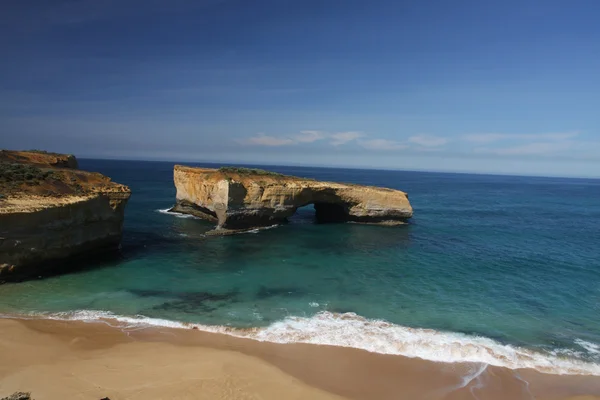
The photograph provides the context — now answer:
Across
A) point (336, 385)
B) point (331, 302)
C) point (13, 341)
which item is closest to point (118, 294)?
point (13, 341)

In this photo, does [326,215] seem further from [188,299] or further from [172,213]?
[188,299]

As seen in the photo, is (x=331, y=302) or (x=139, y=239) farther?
(x=139, y=239)

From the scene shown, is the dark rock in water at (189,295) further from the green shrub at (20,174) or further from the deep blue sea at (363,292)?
the green shrub at (20,174)

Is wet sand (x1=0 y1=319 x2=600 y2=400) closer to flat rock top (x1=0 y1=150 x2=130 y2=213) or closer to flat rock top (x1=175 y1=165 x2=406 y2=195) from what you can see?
flat rock top (x1=0 y1=150 x2=130 y2=213)

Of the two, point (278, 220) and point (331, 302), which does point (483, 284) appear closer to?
point (331, 302)

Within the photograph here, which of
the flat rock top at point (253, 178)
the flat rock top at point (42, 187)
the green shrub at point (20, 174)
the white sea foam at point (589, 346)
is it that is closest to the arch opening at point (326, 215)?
the flat rock top at point (253, 178)

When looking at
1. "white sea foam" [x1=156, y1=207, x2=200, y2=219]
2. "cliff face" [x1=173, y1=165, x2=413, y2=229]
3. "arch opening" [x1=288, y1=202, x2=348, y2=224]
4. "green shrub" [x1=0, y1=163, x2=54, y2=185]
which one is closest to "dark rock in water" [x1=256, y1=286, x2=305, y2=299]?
"cliff face" [x1=173, y1=165, x2=413, y2=229]
